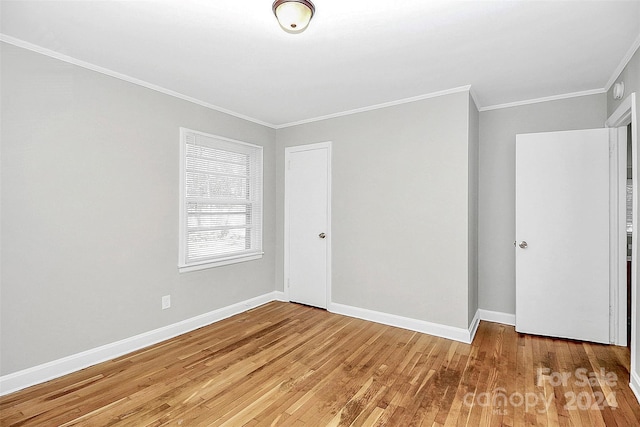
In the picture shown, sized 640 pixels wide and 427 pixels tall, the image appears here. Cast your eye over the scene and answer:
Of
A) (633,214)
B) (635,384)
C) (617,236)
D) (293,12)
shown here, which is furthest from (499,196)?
(293,12)

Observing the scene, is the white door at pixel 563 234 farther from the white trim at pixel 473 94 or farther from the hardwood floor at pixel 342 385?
the white trim at pixel 473 94

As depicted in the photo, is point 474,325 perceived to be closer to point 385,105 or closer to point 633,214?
point 633,214

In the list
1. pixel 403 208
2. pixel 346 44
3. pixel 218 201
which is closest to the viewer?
pixel 346 44

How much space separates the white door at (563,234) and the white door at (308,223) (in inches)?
86.7

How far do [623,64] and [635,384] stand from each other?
2491 mm

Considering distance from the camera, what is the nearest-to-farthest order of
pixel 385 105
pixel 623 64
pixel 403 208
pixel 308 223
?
1. pixel 623 64
2. pixel 403 208
3. pixel 385 105
4. pixel 308 223

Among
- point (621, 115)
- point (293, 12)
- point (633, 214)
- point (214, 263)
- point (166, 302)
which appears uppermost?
point (293, 12)

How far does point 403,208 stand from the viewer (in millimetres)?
3566

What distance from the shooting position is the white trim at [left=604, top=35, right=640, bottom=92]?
2334 millimetres

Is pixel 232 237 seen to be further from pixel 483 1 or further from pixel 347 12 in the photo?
pixel 483 1

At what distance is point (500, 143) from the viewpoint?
3.72 metres

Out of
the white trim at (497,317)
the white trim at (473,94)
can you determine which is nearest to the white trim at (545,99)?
the white trim at (473,94)

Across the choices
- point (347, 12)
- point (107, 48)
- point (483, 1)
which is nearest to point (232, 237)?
point (107, 48)

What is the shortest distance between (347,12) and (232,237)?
2.89 m
